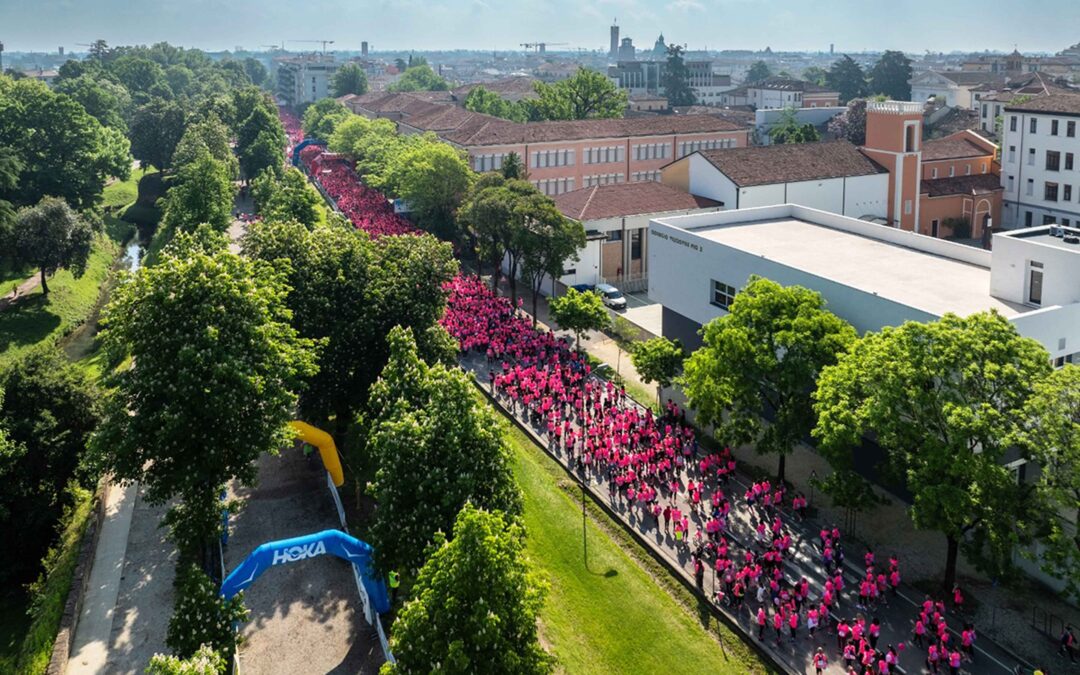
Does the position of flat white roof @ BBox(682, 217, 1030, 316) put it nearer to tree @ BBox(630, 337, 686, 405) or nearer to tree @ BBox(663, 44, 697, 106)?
tree @ BBox(630, 337, 686, 405)

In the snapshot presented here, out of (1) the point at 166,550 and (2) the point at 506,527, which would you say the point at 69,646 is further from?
(2) the point at 506,527

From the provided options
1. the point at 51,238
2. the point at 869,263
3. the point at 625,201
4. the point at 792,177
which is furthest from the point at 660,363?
the point at 51,238

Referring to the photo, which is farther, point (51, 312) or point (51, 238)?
point (51, 312)

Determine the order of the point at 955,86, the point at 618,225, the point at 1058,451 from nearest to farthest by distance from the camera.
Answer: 1. the point at 1058,451
2. the point at 618,225
3. the point at 955,86

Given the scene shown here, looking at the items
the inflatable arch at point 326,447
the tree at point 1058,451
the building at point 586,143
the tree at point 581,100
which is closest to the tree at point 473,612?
the tree at point 1058,451

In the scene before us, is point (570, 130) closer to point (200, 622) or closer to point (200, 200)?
point (200, 200)

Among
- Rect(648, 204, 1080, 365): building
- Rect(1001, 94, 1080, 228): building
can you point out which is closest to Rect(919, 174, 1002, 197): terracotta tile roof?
Rect(1001, 94, 1080, 228): building

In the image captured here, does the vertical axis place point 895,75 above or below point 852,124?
above
